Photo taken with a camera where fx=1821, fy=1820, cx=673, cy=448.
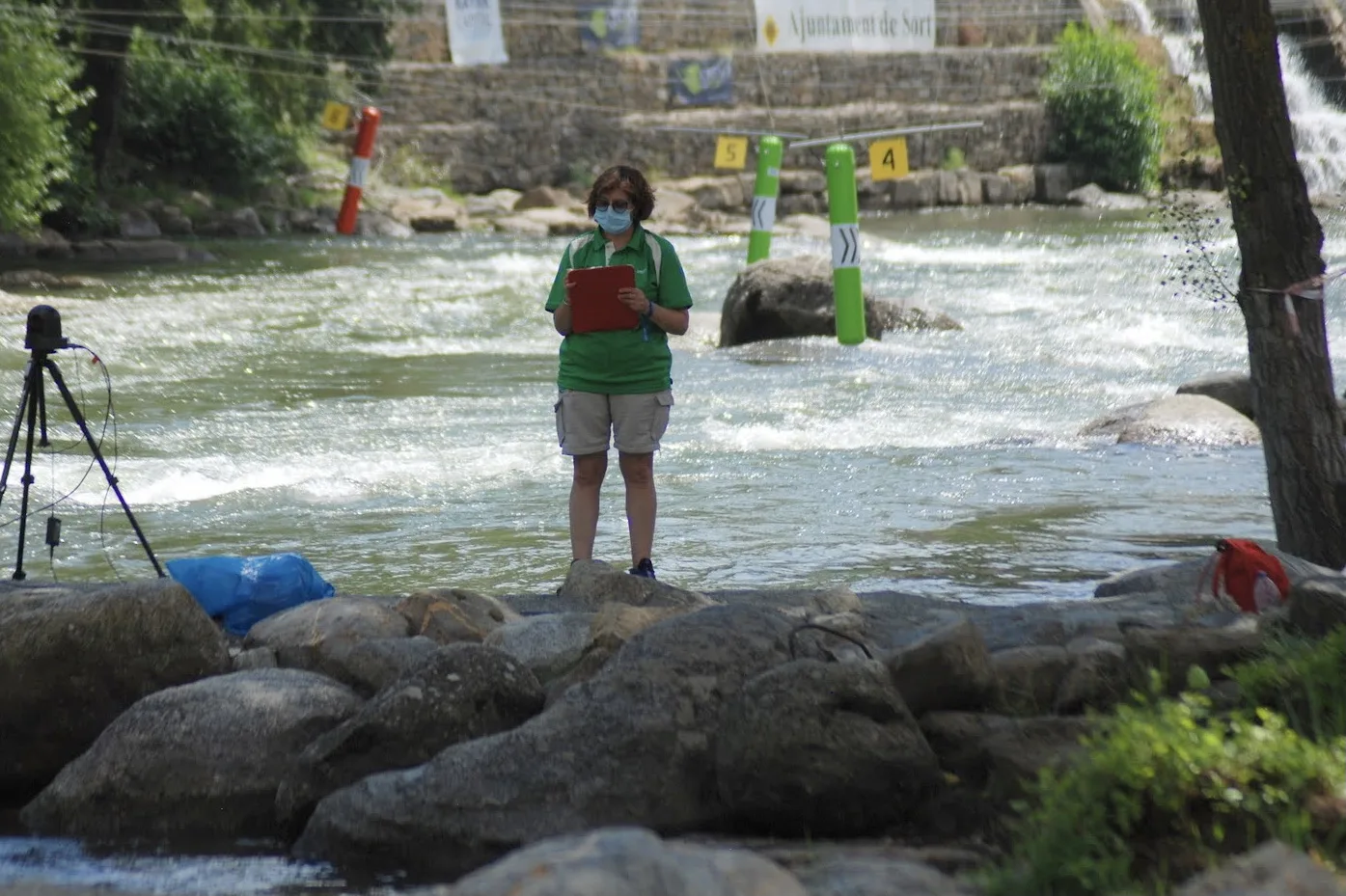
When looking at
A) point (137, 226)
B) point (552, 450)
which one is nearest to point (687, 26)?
point (137, 226)

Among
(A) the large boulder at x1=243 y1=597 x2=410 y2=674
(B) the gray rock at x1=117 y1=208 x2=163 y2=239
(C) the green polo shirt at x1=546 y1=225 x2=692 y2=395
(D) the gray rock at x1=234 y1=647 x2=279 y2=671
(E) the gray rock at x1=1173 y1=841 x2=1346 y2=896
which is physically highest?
(B) the gray rock at x1=117 y1=208 x2=163 y2=239

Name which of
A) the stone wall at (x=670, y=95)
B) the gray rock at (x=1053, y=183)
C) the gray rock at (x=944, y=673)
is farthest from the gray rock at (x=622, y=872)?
the gray rock at (x=1053, y=183)

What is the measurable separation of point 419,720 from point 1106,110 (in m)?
33.7

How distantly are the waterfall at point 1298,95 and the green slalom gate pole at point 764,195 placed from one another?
10.3 meters

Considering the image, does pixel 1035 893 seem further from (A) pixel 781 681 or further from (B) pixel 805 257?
(B) pixel 805 257

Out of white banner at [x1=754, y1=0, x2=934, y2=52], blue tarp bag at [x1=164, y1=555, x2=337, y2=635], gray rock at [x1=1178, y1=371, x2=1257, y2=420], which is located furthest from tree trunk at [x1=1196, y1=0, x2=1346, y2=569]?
white banner at [x1=754, y1=0, x2=934, y2=52]

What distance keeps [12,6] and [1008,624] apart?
17.8 metres

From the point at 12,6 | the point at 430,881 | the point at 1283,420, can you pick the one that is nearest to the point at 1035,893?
the point at 430,881

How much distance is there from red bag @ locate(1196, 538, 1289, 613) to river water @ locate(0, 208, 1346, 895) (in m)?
1.52

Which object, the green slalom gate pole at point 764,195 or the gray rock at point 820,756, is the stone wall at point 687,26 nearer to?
the green slalom gate pole at point 764,195

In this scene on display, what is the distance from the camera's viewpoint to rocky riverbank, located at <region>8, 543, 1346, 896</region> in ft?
13.8

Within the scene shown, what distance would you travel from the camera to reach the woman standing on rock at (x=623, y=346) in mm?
6426

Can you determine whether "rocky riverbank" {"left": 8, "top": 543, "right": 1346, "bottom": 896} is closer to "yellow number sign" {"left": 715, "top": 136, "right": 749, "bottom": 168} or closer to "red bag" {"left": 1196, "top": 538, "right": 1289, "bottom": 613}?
"red bag" {"left": 1196, "top": 538, "right": 1289, "bottom": 613}

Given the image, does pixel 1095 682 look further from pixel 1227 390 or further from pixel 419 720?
pixel 1227 390
